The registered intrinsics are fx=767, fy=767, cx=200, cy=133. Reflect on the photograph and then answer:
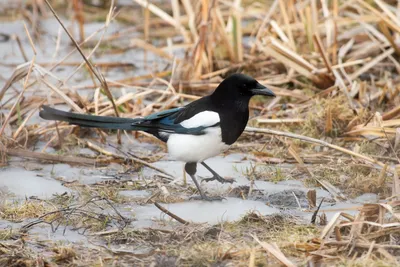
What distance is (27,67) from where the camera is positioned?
15.6 feet

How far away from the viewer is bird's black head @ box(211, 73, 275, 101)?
4.20 metres

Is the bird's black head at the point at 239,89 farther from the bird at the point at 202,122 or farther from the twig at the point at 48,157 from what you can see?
the twig at the point at 48,157

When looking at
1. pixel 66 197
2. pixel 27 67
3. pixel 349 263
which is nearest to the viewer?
pixel 349 263

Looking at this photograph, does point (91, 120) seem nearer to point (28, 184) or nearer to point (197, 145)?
point (28, 184)

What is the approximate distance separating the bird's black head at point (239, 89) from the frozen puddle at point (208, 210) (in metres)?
0.59

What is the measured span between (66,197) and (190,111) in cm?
84

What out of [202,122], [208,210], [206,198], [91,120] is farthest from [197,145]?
[91,120]

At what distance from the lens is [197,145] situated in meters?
4.10

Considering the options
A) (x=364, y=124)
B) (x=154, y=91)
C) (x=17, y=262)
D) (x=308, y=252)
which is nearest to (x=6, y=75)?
(x=154, y=91)

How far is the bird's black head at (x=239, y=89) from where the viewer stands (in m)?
4.20

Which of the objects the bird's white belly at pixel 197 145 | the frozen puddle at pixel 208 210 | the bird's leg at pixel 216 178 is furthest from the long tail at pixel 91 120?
the frozen puddle at pixel 208 210

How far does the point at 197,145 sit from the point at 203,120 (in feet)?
0.45

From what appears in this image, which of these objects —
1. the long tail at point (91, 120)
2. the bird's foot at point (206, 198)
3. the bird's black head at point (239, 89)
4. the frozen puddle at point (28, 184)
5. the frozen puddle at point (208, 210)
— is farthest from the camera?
the long tail at point (91, 120)

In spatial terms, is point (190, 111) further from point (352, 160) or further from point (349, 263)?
point (349, 263)
